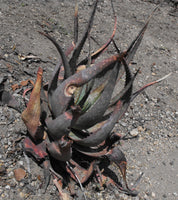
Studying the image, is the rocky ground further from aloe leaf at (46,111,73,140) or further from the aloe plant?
aloe leaf at (46,111,73,140)

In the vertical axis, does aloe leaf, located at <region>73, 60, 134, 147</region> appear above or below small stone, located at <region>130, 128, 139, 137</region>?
above

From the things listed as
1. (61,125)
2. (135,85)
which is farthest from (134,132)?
(61,125)

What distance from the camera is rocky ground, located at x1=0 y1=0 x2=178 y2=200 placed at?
180 centimetres

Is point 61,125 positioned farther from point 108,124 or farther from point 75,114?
point 108,124

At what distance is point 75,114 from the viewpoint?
1.38 meters

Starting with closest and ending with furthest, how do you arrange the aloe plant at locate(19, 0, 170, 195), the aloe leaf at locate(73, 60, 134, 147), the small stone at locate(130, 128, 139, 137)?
the aloe plant at locate(19, 0, 170, 195)
the aloe leaf at locate(73, 60, 134, 147)
the small stone at locate(130, 128, 139, 137)

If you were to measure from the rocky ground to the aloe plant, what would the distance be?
18 cm

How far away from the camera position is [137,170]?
222 centimetres

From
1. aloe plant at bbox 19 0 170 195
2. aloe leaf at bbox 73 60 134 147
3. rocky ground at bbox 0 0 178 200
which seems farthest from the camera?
rocky ground at bbox 0 0 178 200

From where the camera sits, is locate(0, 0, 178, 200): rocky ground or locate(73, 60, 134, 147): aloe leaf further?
locate(0, 0, 178, 200): rocky ground

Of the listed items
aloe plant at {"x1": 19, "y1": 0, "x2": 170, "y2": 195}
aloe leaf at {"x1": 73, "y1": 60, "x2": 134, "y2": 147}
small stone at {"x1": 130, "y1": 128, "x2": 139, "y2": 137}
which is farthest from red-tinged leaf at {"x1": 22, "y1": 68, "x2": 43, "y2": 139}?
small stone at {"x1": 130, "y1": 128, "x2": 139, "y2": 137}

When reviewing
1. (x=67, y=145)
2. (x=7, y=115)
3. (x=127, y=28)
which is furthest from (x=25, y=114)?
(x=127, y=28)

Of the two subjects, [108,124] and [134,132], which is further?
[134,132]

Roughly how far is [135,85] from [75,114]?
6.32ft
